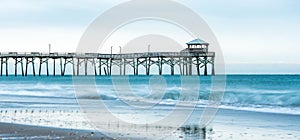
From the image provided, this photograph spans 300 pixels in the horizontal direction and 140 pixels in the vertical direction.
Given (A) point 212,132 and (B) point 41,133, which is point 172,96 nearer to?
(A) point 212,132

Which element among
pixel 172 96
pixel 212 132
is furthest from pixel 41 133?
pixel 172 96

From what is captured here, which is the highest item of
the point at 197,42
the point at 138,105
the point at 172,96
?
the point at 197,42

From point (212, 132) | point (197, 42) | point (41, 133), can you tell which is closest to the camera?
point (41, 133)

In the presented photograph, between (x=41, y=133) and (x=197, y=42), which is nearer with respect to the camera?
(x=41, y=133)

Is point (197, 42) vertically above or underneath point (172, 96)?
above

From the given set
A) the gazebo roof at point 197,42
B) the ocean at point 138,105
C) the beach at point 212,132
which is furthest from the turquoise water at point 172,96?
the gazebo roof at point 197,42

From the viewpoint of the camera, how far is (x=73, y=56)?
76250 millimetres

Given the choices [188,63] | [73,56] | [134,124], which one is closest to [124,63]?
[73,56]

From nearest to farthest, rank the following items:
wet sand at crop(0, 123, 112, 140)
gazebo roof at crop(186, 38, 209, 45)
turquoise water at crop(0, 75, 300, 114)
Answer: wet sand at crop(0, 123, 112, 140) → turquoise water at crop(0, 75, 300, 114) → gazebo roof at crop(186, 38, 209, 45)

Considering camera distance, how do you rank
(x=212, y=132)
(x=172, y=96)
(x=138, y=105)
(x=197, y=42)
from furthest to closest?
(x=197, y=42) → (x=172, y=96) → (x=138, y=105) → (x=212, y=132)

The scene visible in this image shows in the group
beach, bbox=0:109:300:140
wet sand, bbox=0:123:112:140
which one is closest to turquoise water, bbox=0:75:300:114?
beach, bbox=0:109:300:140

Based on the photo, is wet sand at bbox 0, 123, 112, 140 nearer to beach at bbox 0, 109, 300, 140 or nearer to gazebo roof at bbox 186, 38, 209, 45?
beach at bbox 0, 109, 300, 140

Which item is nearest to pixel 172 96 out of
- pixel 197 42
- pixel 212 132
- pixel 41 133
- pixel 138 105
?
pixel 138 105

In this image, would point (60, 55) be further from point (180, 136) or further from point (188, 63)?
point (180, 136)
